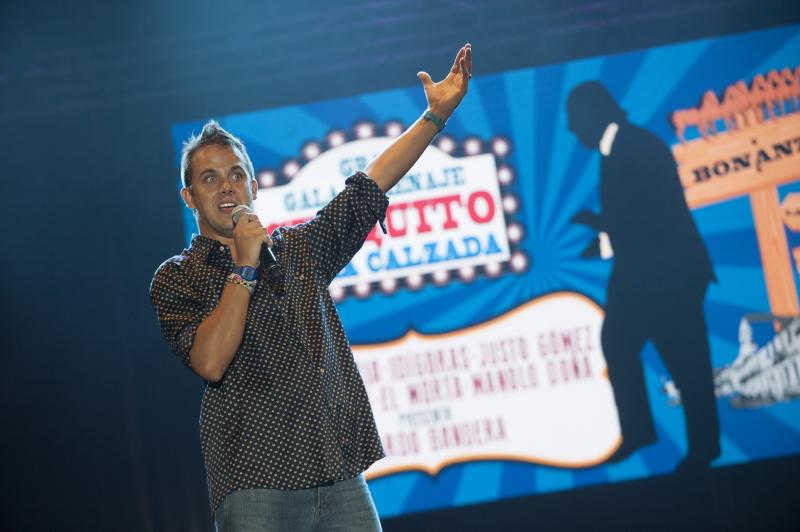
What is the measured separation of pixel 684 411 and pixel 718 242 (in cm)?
77

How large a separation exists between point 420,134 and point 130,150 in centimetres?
271

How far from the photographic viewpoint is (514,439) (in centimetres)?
399

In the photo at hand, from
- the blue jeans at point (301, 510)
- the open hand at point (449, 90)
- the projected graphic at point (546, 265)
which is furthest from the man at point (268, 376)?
the projected graphic at point (546, 265)

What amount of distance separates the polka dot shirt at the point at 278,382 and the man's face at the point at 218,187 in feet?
0.14

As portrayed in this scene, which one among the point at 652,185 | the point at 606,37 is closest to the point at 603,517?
the point at 652,185

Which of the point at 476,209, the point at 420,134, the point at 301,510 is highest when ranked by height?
the point at 476,209

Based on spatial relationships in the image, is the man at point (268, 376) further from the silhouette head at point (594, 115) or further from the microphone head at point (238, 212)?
the silhouette head at point (594, 115)

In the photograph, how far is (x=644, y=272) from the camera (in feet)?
13.3

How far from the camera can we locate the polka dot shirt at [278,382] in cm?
158

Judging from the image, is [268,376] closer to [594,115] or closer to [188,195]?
[188,195]

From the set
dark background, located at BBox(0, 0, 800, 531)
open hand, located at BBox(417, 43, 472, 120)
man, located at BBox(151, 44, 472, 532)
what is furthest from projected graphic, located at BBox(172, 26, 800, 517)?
man, located at BBox(151, 44, 472, 532)

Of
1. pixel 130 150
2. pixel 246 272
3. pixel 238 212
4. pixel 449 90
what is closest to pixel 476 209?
pixel 130 150

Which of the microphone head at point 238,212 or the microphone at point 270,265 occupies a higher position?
the microphone head at point 238,212

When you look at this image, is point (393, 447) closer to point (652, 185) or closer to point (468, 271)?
point (468, 271)
